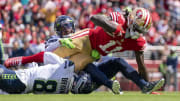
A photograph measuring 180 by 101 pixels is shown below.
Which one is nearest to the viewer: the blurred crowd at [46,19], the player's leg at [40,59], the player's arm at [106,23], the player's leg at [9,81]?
the player's leg at [9,81]

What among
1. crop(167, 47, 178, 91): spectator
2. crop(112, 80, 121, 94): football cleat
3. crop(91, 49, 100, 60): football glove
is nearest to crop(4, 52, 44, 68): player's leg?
crop(91, 49, 100, 60): football glove

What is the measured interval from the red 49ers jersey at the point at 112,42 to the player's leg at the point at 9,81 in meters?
1.43

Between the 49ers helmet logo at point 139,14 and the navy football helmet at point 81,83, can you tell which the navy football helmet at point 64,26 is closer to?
the navy football helmet at point 81,83

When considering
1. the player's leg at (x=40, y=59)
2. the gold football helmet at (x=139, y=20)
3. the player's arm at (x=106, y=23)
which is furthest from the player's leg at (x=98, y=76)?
the gold football helmet at (x=139, y=20)

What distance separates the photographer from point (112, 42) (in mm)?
8094

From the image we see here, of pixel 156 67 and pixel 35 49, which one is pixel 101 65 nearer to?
pixel 35 49

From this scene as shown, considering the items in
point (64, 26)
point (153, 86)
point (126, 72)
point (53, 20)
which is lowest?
point (53, 20)

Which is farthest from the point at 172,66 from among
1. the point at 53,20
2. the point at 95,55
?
the point at 95,55

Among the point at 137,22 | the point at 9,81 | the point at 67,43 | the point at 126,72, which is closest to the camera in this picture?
the point at 9,81

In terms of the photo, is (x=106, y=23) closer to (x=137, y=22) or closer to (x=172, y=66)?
(x=137, y=22)

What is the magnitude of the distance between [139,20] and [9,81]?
2.23 metres

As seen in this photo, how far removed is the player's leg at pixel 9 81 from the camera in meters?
7.55

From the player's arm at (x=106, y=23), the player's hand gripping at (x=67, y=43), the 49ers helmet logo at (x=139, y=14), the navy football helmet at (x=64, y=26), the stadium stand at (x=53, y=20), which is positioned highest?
the 49ers helmet logo at (x=139, y=14)

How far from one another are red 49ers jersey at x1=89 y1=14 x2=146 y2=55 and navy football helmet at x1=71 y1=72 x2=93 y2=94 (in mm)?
506
